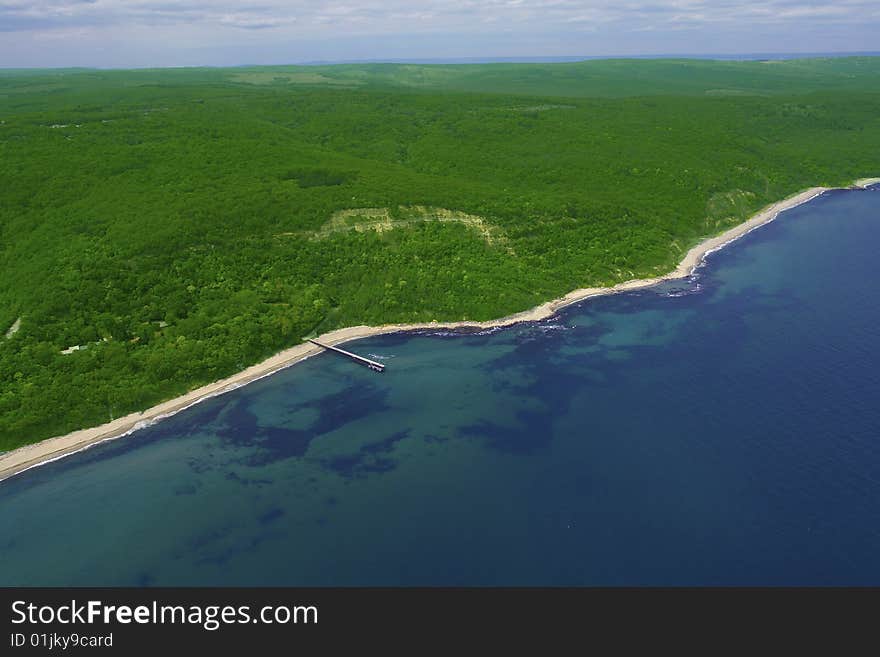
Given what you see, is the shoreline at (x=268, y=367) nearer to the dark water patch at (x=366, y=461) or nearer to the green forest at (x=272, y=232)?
the green forest at (x=272, y=232)

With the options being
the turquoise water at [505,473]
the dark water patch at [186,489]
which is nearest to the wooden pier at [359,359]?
the turquoise water at [505,473]

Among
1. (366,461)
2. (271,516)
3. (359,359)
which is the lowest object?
(271,516)

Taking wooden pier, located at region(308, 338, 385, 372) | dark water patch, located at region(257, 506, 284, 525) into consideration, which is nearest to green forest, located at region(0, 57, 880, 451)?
wooden pier, located at region(308, 338, 385, 372)

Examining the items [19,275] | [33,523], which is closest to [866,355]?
[33,523]

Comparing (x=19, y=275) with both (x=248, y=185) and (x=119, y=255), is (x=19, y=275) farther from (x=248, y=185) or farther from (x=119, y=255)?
(x=248, y=185)

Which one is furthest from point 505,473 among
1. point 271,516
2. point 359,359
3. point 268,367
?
point 268,367

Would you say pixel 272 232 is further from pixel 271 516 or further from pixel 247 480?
pixel 271 516
